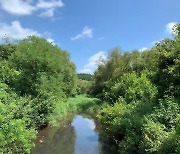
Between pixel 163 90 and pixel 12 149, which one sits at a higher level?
pixel 163 90

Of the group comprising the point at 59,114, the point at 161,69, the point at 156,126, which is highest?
the point at 59,114

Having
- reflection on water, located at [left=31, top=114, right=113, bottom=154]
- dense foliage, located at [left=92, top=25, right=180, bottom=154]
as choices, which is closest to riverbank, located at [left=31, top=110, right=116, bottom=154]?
reflection on water, located at [left=31, top=114, right=113, bottom=154]

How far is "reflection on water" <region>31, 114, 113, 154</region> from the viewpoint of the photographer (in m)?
21.4

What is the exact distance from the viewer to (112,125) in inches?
862

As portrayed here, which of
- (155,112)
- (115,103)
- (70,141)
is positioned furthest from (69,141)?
(155,112)

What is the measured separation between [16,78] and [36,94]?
7.72ft

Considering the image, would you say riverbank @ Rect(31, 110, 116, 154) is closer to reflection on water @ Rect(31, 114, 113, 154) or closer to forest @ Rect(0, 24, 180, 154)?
reflection on water @ Rect(31, 114, 113, 154)

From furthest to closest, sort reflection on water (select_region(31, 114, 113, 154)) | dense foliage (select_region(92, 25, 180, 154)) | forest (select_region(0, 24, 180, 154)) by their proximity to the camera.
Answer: reflection on water (select_region(31, 114, 113, 154)), dense foliage (select_region(92, 25, 180, 154)), forest (select_region(0, 24, 180, 154))

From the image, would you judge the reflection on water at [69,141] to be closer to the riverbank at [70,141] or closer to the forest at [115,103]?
the riverbank at [70,141]

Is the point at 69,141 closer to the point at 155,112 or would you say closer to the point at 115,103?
the point at 115,103

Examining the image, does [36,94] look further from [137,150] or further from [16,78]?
[137,150]

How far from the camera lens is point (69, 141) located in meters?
25.4

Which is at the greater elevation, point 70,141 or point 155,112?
point 70,141

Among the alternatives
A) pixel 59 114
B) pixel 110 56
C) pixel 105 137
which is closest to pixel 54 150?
pixel 105 137
